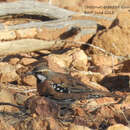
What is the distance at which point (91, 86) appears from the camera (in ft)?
17.7

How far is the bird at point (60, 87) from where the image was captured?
208 inches

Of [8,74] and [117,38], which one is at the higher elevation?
[117,38]

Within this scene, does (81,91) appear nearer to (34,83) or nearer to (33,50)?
(34,83)

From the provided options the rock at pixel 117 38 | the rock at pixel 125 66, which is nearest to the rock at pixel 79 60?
the rock at pixel 117 38

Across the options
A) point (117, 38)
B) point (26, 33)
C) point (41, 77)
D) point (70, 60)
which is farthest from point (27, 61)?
point (117, 38)

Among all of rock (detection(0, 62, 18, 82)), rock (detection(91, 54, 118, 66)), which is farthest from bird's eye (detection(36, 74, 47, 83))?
rock (detection(91, 54, 118, 66))

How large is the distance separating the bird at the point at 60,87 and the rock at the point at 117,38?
1.74 m

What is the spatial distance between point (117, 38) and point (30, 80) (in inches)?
93.6

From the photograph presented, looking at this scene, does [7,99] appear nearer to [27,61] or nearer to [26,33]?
[27,61]

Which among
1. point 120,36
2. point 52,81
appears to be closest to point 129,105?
point 52,81

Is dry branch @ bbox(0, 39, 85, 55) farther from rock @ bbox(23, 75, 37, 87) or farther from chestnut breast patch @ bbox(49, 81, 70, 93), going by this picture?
chestnut breast patch @ bbox(49, 81, 70, 93)

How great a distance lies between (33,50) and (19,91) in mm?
1719

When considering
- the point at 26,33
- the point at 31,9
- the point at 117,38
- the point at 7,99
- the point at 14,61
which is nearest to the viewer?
the point at 7,99

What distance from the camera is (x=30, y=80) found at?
570 cm
